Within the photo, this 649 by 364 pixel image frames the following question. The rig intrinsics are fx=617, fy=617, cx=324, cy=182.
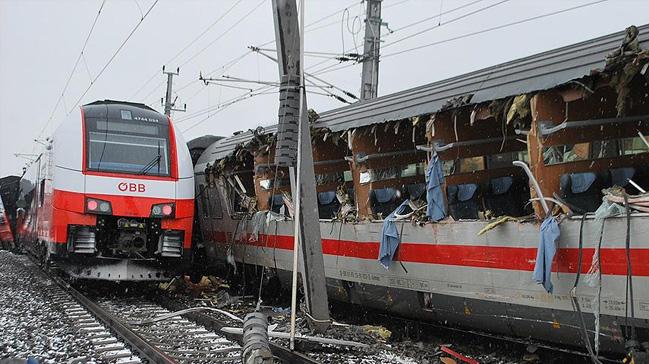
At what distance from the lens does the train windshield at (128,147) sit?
1098cm

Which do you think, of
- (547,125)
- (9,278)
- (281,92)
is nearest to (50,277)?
(9,278)

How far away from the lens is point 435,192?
22.9 ft

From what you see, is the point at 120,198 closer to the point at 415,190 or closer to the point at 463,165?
the point at 415,190

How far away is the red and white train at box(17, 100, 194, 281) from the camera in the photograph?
1055 centimetres

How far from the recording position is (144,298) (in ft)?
38.6

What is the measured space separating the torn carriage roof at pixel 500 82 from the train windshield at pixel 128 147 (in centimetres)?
414

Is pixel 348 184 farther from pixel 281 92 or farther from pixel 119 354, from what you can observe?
pixel 119 354

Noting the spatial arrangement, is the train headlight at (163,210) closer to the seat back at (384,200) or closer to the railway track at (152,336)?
the railway track at (152,336)

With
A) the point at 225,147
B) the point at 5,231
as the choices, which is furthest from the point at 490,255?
the point at 5,231

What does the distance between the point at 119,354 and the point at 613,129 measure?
584cm

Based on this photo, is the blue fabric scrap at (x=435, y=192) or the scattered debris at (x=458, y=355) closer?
the scattered debris at (x=458, y=355)

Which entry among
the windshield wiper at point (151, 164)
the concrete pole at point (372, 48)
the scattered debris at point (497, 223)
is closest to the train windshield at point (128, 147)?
the windshield wiper at point (151, 164)

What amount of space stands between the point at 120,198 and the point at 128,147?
1.07 m

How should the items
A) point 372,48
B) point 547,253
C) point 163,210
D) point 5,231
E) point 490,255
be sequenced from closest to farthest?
point 547,253 → point 490,255 → point 163,210 → point 372,48 → point 5,231
